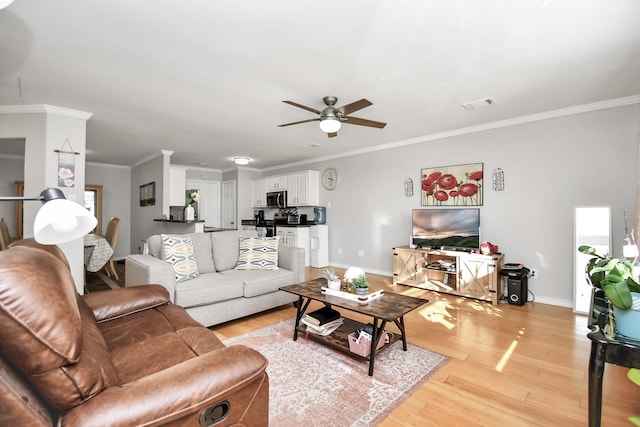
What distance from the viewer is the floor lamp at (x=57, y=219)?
81 cm

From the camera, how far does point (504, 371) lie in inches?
88.2

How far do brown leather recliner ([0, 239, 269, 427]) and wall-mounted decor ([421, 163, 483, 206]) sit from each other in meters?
4.11

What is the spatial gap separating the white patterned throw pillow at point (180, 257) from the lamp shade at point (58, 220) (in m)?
2.19

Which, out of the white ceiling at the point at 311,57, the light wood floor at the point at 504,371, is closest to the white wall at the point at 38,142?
the white ceiling at the point at 311,57

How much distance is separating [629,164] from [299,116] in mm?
3718

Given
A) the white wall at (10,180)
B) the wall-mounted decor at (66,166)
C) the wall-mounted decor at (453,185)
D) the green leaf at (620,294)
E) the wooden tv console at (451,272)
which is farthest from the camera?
the white wall at (10,180)

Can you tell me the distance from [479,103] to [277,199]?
4.71 metres

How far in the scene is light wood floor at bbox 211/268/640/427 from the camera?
1.77m

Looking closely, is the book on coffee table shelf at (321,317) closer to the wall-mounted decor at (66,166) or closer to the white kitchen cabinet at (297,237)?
the wall-mounted decor at (66,166)

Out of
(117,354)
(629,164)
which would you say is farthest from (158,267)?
(629,164)

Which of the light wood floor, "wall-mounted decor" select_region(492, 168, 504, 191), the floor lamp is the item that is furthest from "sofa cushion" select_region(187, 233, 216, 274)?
"wall-mounted decor" select_region(492, 168, 504, 191)

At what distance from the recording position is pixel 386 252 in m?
5.48

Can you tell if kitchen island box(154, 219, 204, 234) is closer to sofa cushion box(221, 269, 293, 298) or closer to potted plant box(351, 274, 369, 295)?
sofa cushion box(221, 269, 293, 298)

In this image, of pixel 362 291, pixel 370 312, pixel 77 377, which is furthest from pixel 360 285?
pixel 77 377
